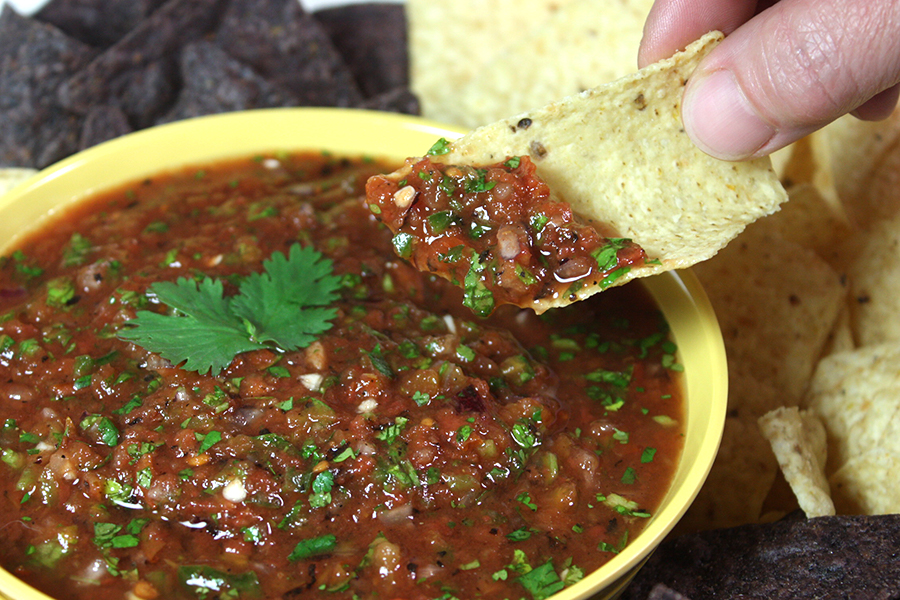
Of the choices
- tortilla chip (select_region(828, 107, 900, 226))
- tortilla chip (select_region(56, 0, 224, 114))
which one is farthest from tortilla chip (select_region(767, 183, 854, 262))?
tortilla chip (select_region(56, 0, 224, 114))

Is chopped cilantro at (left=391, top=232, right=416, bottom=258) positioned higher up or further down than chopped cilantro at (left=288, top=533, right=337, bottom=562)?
higher up

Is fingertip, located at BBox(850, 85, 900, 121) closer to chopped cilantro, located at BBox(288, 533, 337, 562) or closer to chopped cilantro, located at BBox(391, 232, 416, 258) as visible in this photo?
chopped cilantro, located at BBox(391, 232, 416, 258)

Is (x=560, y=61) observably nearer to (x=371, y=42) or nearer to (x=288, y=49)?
(x=371, y=42)

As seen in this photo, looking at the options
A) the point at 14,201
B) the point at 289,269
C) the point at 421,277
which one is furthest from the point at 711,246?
the point at 14,201

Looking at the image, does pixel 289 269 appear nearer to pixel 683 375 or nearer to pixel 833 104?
pixel 683 375

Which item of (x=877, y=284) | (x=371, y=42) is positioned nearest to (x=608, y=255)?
(x=877, y=284)

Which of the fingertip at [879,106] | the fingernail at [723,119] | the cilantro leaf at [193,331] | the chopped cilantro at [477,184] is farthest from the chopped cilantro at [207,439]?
the fingertip at [879,106]
